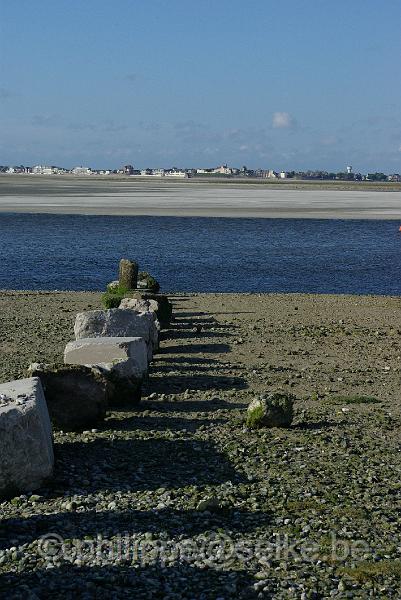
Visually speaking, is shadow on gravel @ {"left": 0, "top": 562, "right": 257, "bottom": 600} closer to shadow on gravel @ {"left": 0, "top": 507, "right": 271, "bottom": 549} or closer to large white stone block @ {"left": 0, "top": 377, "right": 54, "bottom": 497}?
shadow on gravel @ {"left": 0, "top": 507, "right": 271, "bottom": 549}

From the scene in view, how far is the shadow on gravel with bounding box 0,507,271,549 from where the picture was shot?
29.3 ft

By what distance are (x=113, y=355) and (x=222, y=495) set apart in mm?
5052

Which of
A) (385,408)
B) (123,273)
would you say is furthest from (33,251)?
(385,408)

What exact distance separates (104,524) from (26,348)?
1058cm

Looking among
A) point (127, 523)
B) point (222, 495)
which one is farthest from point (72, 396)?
point (127, 523)

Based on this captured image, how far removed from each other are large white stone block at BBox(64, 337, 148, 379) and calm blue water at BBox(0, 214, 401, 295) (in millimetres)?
18724

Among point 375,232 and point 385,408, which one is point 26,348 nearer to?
point 385,408

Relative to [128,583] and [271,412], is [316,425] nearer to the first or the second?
[271,412]

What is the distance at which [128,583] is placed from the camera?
7.94 metres

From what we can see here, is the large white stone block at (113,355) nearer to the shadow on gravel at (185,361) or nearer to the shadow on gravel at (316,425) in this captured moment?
the shadow on gravel at (316,425)

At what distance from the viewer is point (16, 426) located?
32.1ft

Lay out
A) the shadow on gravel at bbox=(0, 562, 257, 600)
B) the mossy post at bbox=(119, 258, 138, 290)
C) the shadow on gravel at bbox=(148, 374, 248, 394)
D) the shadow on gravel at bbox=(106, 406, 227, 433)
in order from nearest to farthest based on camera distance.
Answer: the shadow on gravel at bbox=(0, 562, 257, 600) < the shadow on gravel at bbox=(106, 406, 227, 433) < the shadow on gravel at bbox=(148, 374, 248, 394) < the mossy post at bbox=(119, 258, 138, 290)

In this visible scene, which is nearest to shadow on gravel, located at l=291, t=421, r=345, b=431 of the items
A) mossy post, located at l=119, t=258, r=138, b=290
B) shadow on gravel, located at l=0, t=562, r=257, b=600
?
shadow on gravel, located at l=0, t=562, r=257, b=600

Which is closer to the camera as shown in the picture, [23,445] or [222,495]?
[23,445]
